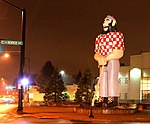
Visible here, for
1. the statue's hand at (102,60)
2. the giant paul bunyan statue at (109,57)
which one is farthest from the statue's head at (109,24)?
the statue's hand at (102,60)

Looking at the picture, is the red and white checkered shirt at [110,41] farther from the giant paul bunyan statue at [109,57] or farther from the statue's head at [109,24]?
the statue's head at [109,24]

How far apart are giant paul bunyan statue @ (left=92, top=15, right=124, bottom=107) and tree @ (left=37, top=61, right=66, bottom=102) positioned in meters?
45.8

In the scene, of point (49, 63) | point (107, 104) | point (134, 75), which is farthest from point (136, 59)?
point (107, 104)

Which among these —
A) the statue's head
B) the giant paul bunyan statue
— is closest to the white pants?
the giant paul bunyan statue

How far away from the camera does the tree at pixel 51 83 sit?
7294 centimetres

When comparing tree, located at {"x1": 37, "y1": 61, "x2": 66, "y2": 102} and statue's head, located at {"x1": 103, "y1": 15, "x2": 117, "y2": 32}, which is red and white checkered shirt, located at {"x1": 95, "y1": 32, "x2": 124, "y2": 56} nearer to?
statue's head, located at {"x1": 103, "y1": 15, "x2": 117, "y2": 32}

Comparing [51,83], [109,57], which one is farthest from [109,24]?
[51,83]

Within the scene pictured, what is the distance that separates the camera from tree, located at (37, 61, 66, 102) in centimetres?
7294

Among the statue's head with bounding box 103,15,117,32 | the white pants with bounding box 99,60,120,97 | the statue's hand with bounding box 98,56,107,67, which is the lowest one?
the white pants with bounding box 99,60,120,97

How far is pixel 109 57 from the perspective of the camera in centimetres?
2441

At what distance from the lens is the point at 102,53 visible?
80.9ft

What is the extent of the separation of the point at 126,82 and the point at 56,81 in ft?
62.4

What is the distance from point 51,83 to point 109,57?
50.6 metres

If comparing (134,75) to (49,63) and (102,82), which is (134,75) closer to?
(49,63)
